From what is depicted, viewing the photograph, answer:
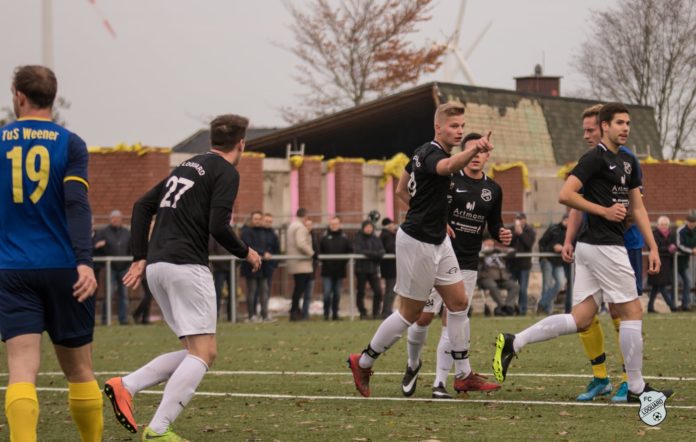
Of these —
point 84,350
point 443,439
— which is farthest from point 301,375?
point 84,350

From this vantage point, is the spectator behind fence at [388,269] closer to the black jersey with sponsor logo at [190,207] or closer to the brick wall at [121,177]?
the brick wall at [121,177]

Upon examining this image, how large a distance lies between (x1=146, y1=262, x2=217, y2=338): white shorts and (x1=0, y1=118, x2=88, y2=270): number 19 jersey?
992mm

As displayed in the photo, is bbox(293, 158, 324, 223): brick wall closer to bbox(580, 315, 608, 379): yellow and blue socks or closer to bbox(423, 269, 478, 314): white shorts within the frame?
bbox(423, 269, 478, 314): white shorts

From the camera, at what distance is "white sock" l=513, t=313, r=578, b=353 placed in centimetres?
1013

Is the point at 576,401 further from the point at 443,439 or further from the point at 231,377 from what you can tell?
the point at 231,377

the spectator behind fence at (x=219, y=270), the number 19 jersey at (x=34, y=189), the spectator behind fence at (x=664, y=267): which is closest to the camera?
the number 19 jersey at (x=34, y=189)

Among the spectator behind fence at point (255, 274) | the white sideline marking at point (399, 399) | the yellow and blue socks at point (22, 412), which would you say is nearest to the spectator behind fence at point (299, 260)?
the spectator behind fence at point (255, 274)

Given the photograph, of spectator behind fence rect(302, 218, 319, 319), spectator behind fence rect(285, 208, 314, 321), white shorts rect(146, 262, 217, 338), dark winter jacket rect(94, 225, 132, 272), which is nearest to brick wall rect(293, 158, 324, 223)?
spectator behind fence rect(302, 218, 319, 319)

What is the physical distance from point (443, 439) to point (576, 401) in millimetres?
2308

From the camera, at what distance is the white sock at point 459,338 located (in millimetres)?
10617

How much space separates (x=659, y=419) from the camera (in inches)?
330

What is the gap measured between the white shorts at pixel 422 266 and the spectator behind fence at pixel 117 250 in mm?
13520

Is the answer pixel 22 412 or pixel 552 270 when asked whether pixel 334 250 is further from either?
pixel 22 412

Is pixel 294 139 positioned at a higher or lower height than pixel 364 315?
higher
